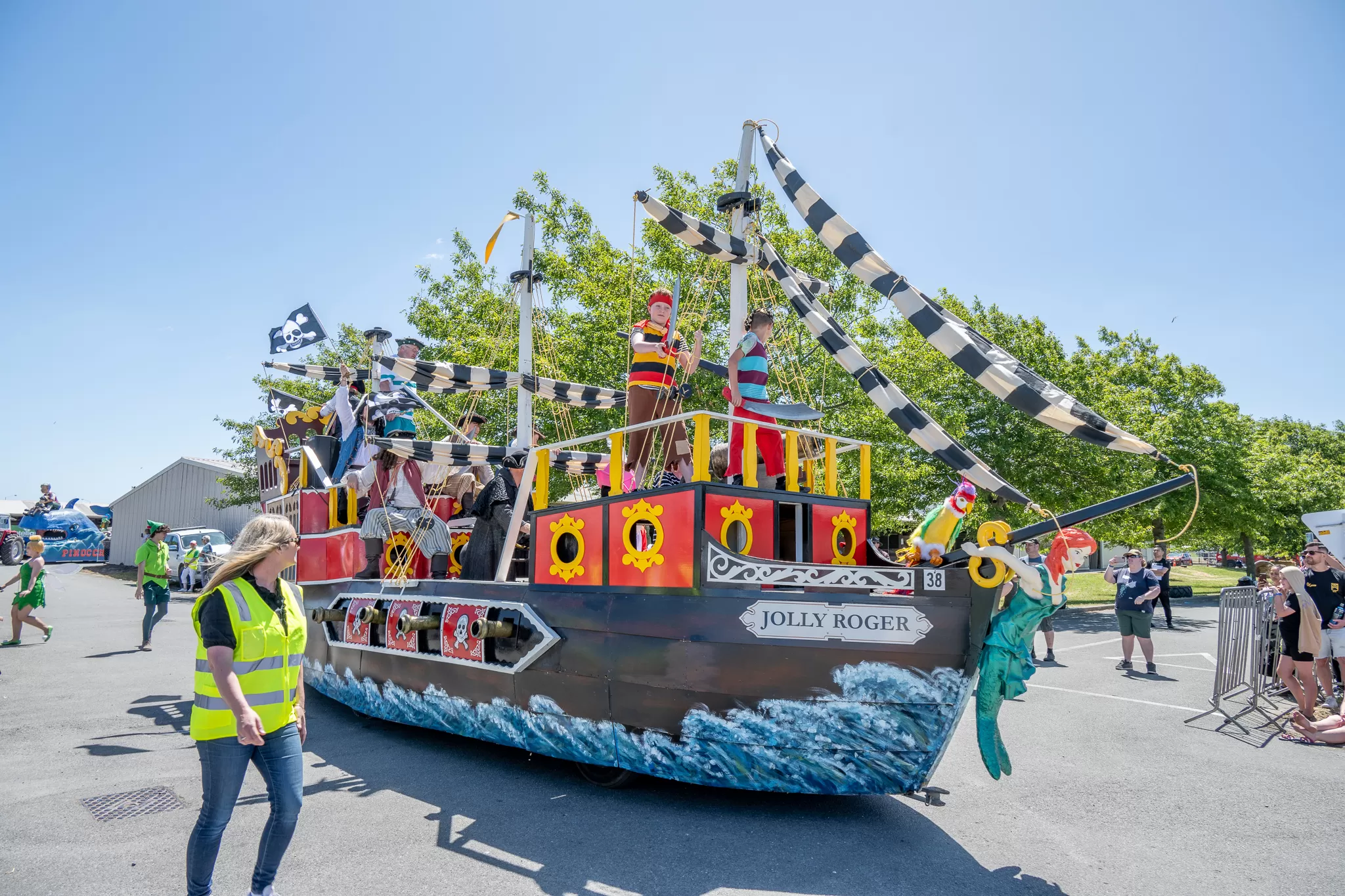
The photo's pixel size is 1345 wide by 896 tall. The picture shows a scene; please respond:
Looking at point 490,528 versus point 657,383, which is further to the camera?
point 490,528

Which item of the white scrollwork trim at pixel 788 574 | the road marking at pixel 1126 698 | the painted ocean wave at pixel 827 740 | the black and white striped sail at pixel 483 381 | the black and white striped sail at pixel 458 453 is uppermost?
the black and white striped sail at pixel 483 381

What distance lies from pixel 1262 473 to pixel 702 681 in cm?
3177

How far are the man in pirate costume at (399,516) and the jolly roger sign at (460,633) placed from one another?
44.6 inches

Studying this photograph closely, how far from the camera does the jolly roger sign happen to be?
646 centimetres

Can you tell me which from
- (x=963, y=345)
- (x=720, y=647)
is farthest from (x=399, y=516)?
(x=963, y=345)

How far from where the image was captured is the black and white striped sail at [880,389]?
6.12 m

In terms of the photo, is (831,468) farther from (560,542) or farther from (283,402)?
(283,402)

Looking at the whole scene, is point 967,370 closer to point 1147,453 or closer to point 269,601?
point 1147,453

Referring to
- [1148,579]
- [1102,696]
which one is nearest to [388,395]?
[1102,696]

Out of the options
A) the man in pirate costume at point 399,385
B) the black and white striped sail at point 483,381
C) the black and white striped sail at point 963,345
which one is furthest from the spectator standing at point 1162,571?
the man in pirate costume at point 399,385

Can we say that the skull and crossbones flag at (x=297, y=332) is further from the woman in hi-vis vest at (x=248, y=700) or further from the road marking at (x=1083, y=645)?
the road marking at (x=1083, y=645)

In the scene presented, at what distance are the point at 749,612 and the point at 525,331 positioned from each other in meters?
6.50

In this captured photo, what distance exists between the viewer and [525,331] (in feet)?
34.1

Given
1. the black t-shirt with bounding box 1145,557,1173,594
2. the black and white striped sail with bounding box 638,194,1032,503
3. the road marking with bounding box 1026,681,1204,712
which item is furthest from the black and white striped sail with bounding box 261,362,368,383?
the black t-shirt with bounding box 1145,557,1173,594
